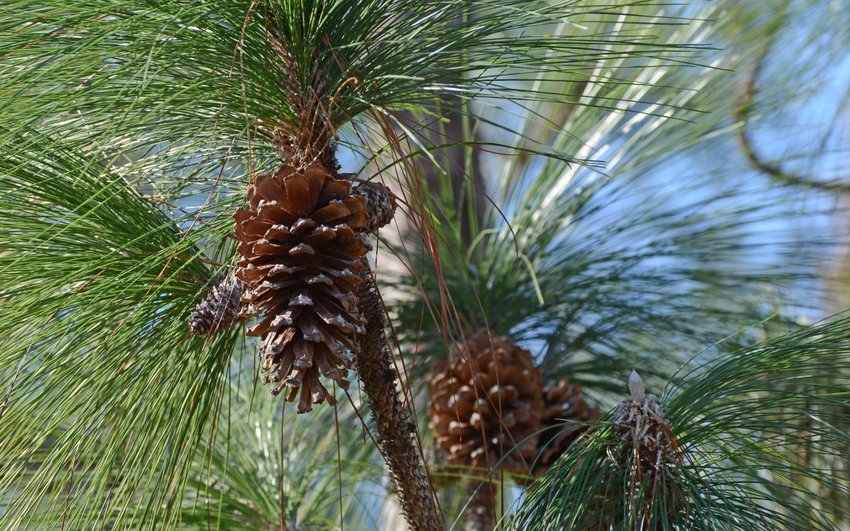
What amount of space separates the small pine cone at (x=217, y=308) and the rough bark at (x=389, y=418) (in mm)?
111

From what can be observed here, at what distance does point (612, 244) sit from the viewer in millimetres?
1574

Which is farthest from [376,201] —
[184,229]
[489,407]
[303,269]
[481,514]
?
[481,514]

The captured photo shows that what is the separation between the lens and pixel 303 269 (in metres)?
0.85

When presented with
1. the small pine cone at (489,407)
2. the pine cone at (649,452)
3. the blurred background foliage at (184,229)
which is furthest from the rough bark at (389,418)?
the small pine cone at (489,407)

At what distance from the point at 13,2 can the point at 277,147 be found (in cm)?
26

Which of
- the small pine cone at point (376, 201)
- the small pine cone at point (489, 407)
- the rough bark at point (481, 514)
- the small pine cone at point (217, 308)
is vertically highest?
the small pine cone at point (376, 201)

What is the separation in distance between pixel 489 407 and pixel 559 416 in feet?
0.32

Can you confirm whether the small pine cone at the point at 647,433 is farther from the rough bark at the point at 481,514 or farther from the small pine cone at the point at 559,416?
the rough bark at the point at 481,514

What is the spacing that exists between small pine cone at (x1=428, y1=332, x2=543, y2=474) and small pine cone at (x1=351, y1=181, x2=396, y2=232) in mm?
415

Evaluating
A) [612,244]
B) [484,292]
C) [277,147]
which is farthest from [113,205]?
[612,244]

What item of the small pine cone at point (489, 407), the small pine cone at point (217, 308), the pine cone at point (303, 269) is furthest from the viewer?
the small pine cone at point (489, 407)

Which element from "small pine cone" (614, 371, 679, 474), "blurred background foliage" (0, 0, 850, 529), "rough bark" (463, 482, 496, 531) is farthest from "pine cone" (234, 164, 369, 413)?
"rough bark" (463, 482, 496, 531)

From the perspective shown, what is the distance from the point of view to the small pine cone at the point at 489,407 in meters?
1.33

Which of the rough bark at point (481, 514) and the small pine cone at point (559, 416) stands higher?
the small pine cone at point (559, 416)
